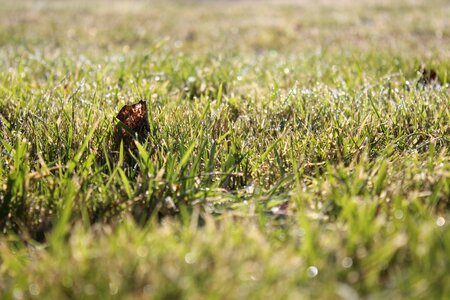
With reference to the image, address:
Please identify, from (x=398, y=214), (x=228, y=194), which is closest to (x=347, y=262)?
(x=398, y=214)

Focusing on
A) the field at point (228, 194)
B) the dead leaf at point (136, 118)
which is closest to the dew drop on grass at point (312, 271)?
the field at point (228, 194)

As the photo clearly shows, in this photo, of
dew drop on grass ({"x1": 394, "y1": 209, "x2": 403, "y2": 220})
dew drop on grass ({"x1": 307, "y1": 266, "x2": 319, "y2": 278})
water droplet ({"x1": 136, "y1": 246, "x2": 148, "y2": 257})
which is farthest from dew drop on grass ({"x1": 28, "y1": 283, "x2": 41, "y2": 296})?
dew drop on grass ({"x1": 394, "y1": 209, "x2": 403, "y2": 220})

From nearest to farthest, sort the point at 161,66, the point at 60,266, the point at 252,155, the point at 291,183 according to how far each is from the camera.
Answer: the point at 60,266 → the point at 291,183 → the point at 252,155 → the point at 161,66

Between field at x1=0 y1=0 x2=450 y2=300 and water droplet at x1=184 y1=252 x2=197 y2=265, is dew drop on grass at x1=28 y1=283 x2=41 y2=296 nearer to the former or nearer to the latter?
field at x1=0 y1=0 x2=450 y2=300

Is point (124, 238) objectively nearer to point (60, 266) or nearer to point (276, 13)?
point (60, 266)

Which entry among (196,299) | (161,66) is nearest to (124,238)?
(196,299)

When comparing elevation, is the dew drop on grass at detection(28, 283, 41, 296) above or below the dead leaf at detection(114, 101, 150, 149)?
below

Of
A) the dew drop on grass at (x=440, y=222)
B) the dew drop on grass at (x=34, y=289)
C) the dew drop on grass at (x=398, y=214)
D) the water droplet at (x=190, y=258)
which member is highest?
the water droplet at (x=190, y=258)

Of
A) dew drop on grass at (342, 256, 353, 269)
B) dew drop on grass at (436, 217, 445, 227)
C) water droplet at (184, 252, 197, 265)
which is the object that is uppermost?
water droplet at (184, 252, 197, 265)

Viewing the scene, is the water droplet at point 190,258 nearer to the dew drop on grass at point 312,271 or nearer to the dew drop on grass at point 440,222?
the dew drop on grass at point 312,271

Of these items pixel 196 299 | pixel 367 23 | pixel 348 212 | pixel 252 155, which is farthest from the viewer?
pixel 367 23

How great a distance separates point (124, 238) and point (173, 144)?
0.97 meters

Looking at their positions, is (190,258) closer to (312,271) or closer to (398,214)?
(312,271)

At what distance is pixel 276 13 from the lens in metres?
13.6
